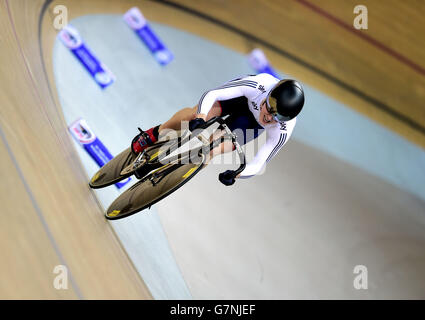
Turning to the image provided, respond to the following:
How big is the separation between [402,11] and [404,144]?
115 cm

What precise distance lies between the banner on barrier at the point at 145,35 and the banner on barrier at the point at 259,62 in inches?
31.5

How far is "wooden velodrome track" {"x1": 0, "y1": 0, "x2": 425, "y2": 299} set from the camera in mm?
2217

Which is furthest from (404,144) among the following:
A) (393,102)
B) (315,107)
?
(315,107)

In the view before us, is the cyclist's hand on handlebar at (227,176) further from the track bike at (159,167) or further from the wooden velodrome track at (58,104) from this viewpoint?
the wooden velodrome track at (58,104)

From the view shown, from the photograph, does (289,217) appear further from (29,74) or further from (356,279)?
(29,74)

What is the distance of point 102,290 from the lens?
7.81 ft

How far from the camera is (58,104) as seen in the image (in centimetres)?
308

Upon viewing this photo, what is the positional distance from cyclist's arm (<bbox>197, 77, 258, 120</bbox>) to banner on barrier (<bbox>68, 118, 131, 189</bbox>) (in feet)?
3.00

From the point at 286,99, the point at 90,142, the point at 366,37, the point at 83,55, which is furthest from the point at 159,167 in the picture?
the point at 366,37

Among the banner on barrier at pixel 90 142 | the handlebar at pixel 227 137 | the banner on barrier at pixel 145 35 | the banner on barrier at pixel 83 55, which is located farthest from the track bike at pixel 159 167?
the banner on barrier at pixel 145 35

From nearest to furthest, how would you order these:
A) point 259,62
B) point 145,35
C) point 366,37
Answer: point 145,35, point 366,37, point 259,62

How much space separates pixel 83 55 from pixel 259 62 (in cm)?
158

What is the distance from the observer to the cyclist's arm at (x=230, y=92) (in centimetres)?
244

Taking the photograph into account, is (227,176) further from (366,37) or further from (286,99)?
(366,37)
